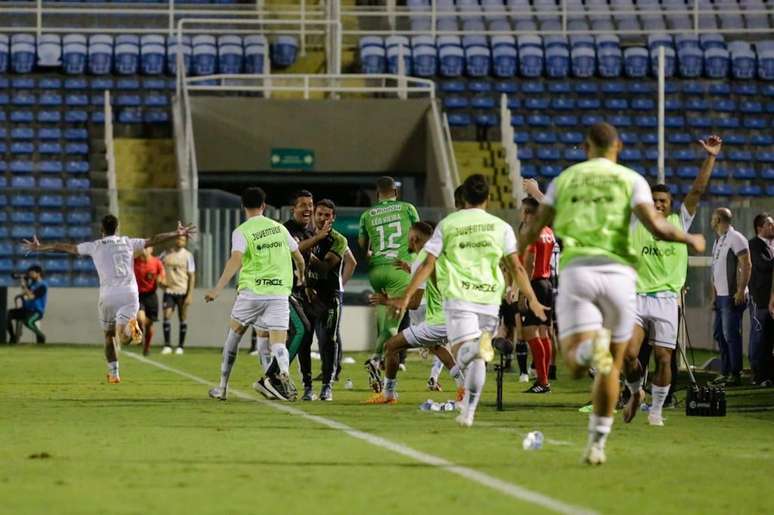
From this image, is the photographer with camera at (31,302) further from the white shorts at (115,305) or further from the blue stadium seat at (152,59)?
the white shorts at (115,305)

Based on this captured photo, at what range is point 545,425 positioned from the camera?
45.2 ft

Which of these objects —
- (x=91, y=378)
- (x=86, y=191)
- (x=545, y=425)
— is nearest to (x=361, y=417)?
(x=545, y=425)

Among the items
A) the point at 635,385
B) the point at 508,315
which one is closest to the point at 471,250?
the point at 635,385

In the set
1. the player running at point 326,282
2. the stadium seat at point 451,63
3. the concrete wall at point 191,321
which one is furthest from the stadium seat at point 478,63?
the player running at point 326,282

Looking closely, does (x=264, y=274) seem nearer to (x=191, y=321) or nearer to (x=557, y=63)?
(x=191, y=321)

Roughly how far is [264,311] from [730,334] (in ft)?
22.0

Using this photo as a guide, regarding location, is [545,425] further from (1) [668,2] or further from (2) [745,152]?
(1) [668,2]

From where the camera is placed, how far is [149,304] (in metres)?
28.0

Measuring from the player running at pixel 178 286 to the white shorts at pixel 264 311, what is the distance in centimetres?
1313

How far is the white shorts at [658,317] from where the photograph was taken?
1377cm

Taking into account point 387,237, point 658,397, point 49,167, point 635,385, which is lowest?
point 658,397

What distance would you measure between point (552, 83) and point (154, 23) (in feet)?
30.1

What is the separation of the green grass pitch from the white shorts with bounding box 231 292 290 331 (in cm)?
75

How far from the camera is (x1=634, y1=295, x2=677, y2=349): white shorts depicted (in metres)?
13.8
